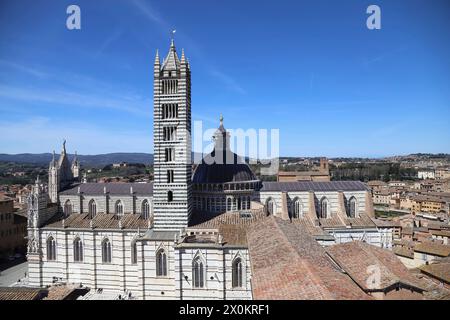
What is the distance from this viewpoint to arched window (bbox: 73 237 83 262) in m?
29.7

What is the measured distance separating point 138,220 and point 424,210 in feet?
237

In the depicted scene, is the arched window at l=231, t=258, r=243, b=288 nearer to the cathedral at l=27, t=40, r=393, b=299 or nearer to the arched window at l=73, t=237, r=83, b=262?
the cathedral at l=27, t=40, r=393, b=299

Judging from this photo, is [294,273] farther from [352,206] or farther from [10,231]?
[10,231]

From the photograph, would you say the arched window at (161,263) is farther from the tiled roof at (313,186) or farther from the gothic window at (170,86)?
the gothic window at (170,86)

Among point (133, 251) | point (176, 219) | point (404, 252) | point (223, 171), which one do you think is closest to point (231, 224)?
point (176, 219)

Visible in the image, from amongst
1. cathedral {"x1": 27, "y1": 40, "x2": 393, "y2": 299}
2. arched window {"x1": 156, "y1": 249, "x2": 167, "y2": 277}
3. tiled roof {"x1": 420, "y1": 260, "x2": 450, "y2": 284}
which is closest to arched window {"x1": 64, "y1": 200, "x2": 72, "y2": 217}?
cathedral {"x1": 27, "y1": 40, "x2": 393, "y2": 299}

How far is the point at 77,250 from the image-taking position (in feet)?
97.8

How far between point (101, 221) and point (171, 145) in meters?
11.1

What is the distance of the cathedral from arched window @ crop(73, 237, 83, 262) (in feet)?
0.31

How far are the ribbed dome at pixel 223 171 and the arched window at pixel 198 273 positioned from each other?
7.59 m

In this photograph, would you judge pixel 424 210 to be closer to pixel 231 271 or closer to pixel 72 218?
pixel 231 271

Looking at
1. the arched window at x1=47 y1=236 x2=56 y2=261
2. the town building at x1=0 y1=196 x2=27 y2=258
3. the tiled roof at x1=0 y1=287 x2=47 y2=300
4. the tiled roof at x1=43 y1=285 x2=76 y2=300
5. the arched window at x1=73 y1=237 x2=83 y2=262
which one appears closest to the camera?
the tiled roof at x1=0 y1=287 x2=47 y2=300
